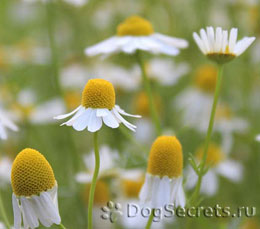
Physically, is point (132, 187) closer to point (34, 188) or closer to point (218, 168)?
point (218, 168)

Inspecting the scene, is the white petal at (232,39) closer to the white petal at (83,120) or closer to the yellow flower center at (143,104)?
the white petal at (83,120)

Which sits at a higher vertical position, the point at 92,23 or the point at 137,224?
the point at 92,23

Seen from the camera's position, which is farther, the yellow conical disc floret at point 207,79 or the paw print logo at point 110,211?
the yellow conical disc floret at point 207,79

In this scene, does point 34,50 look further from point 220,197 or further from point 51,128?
point 220,197

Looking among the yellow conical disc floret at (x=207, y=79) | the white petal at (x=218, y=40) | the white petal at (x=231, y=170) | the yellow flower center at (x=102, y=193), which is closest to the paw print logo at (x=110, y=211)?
the yellow flower center at (x=102, y=193)

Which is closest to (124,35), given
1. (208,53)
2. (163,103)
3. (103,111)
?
(208,53)

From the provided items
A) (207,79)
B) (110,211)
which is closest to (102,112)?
(110,211)
